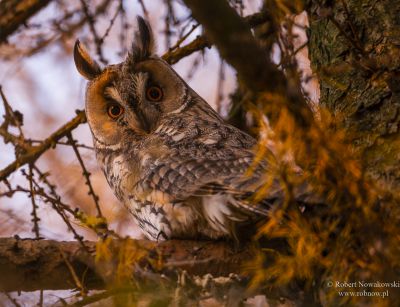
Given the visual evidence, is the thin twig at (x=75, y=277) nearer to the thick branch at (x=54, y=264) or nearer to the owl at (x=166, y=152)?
the thick branch at (x=54, y=264)

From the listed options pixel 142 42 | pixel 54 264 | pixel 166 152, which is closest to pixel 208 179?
pixel 166 152

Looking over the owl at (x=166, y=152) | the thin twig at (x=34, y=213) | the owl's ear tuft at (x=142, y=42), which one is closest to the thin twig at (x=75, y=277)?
the thin twig at (x=34, y=213)

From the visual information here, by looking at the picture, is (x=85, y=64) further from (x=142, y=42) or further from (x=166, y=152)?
(x=166, y=152)

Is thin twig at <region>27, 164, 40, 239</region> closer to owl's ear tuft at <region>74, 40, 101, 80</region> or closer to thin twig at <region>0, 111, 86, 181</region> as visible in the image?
thin twig at <region>0, 111, 86, 181</region>

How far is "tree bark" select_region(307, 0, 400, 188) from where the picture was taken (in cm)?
202

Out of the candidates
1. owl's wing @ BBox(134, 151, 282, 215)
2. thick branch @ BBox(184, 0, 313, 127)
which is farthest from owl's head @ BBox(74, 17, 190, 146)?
thick branch @ BBox(184, 0, 313, 127)

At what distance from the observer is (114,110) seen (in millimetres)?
2990

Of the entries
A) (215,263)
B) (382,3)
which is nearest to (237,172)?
(215,263)

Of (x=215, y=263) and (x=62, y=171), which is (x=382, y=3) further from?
(x=62, y=171)

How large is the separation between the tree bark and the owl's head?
2.58 feet

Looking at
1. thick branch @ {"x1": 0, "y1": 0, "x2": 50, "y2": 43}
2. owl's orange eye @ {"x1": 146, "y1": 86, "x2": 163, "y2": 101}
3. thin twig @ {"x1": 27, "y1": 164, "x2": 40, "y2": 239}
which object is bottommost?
thin twig @ {"x1": 27, "y1": 164, "x2": 40, "y2": 239}

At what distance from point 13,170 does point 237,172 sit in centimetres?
97

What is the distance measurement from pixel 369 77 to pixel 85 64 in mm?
1545

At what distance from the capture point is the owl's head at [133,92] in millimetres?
2840
